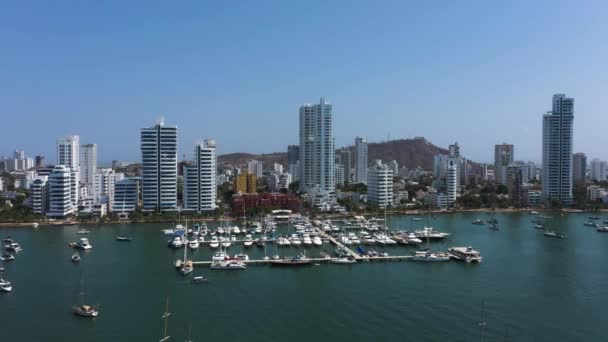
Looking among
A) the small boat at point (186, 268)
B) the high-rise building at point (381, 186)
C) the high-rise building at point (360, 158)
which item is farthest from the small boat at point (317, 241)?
the high-rise building at point (360, 158)

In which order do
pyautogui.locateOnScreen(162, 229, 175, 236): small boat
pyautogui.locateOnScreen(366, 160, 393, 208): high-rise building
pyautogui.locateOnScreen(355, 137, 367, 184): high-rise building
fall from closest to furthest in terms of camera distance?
pyautogui.locateOnScreen(162, 229, 175, 236): small boat, pyautogui.locateOnScreen(366, 160, 393, 208): high-rise building, pyautogui.locateOnScreen(355, 137, 367, 184): high-rise building

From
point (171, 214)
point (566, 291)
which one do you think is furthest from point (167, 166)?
point (566, 291)

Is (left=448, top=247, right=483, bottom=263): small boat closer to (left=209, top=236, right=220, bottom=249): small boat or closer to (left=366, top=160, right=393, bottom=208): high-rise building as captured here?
(left=209, top=236, right=220, bottom=249): small boat

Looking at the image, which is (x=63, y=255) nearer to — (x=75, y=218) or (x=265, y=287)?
(x=265, y=287)

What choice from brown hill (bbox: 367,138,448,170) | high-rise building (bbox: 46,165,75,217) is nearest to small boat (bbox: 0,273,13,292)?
high-rise building (bbox: 46,165,75,217)

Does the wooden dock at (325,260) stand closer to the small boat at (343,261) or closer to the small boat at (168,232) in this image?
the small boat at (343,261)

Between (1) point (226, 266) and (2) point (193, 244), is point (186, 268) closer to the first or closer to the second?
(1) point (226, 266)
